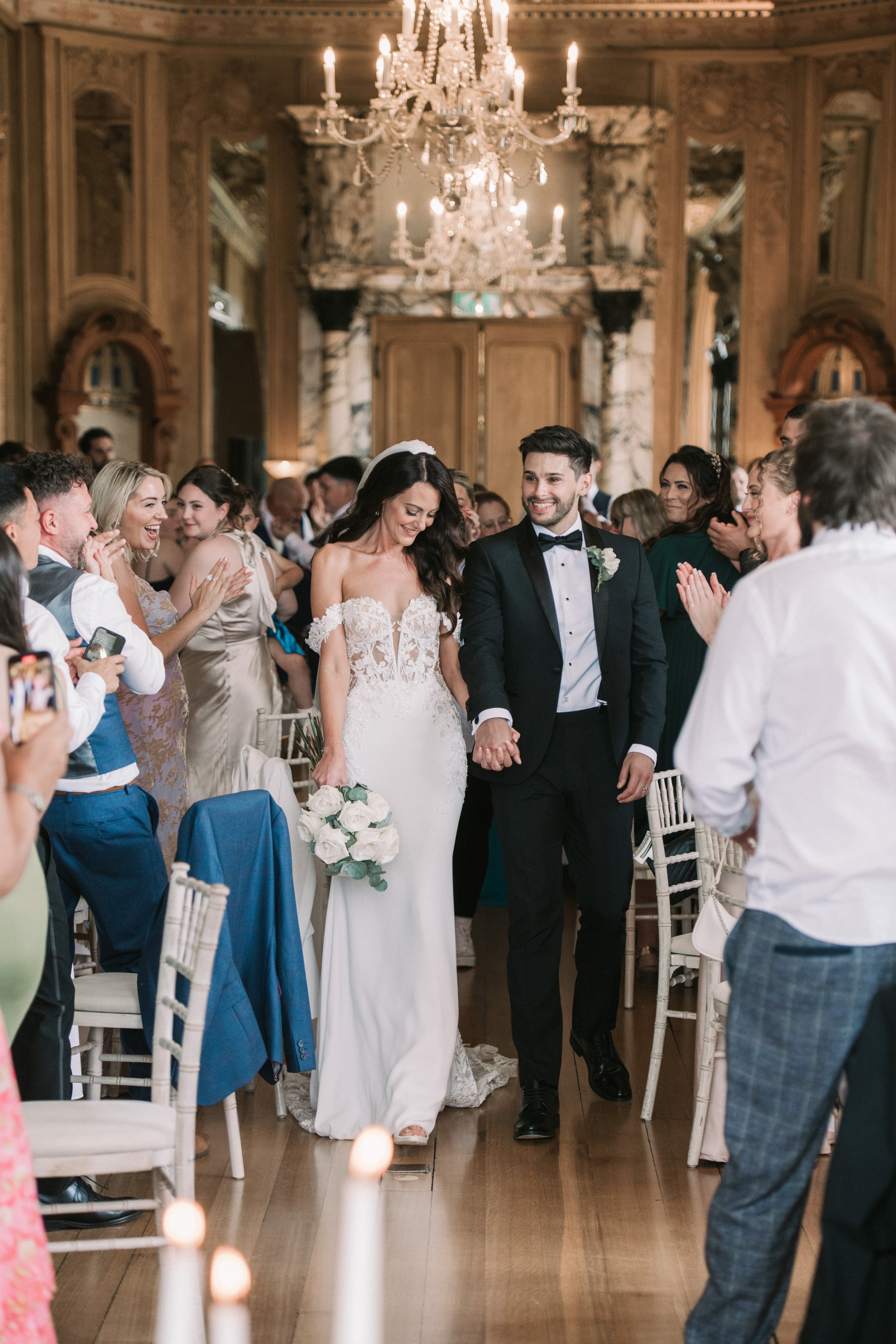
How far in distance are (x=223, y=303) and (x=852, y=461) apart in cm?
1458

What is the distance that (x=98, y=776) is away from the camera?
3369 mm

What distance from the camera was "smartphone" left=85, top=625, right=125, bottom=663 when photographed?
3234 millimetres

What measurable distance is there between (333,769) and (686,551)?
1963 mm

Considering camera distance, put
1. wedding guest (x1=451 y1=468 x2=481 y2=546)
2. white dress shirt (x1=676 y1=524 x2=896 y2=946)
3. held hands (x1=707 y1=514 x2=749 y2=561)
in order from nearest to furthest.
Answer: white dress shirt (x1=676 y1=524 x2=896 y2=946) → held hands (x1=707 y1=514 x2=749 y2=561) → wedding guest (x1=451 y1=468 x2=481 y2=546)

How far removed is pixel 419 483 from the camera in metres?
3.87

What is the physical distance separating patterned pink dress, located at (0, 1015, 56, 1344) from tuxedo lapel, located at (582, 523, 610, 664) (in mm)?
2142

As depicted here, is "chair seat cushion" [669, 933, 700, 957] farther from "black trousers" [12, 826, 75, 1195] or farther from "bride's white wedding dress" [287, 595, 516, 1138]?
"black trousers" [12, 826, 75, 1195]

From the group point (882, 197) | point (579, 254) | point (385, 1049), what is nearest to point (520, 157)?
point (579, 254)

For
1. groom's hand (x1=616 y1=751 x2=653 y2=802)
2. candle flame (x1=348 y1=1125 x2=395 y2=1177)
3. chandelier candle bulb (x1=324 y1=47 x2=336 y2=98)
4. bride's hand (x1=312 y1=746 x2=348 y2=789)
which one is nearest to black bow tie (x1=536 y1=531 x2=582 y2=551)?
groom's hand (x1=616 y1=751 x2=653 y2=802)

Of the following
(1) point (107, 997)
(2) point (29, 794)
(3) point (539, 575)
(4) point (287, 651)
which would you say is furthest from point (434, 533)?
(2) point (29, 794)

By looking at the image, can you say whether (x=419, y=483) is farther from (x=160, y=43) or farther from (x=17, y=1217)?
(x=160, y=43)

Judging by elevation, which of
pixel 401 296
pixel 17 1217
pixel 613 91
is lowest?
pixel 17 1217

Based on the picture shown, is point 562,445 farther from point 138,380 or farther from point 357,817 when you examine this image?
point 138,380

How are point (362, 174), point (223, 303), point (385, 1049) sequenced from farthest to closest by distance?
point (223, 303)
point (362, 174)
point (385, 1049)
